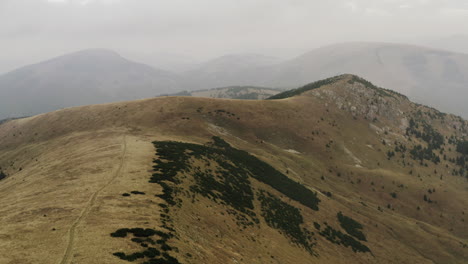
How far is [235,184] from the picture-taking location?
57.8 metres

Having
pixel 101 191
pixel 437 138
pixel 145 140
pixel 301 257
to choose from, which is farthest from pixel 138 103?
pixel 437 138

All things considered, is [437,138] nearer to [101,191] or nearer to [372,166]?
[372,166]

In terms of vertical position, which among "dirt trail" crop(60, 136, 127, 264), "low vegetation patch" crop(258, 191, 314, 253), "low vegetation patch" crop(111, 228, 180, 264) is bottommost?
"low vegetation patch" crop(258, 191, 314, 253)

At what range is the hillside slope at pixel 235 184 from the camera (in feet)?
93.8

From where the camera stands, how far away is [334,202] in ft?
253

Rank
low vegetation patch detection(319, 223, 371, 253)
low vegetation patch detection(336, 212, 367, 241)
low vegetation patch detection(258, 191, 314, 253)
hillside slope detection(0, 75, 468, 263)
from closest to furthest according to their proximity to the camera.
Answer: hillside slope detection(0, 75, 468, 263) < low vegetation patch detection(258, 191, 314, 253) < low vegetation patch detection(319, 223, 371, 253) < low vegetation patch detection(336, 212, 367, 241)

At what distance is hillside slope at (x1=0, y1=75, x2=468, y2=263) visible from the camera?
28594mm

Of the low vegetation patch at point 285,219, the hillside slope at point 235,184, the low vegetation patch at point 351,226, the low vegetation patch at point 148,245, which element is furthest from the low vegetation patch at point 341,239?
the low vegetation patch at point 148,245

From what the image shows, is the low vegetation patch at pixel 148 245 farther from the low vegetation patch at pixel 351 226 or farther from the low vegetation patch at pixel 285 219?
the low vegetation patch at pixel 351 226

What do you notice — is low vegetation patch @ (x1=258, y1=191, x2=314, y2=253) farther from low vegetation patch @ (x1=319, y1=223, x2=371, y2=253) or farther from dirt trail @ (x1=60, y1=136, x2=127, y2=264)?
dirt trail @ (x1=60, y1=136, x2=127, y2=264)

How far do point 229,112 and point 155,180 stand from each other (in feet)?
254

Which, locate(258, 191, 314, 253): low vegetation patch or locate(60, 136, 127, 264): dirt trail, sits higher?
locate(60, 136, 127, 264): dirt trail

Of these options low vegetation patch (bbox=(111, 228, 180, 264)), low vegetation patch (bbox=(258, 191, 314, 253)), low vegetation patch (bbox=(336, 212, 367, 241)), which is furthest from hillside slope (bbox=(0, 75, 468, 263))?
low vegetation patch (bbox=(336, 212, 367, 241))

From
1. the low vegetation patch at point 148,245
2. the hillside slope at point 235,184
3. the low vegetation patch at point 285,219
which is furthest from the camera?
the low vegetation patch at point 285,219
